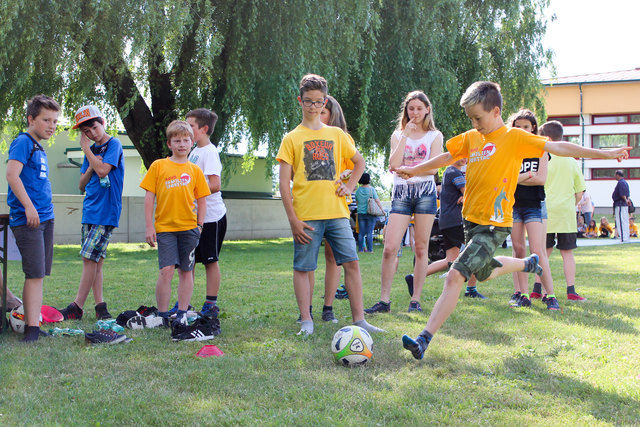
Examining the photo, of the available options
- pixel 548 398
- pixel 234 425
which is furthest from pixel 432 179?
pixel 234 425

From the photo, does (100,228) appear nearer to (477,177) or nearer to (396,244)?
(396,244)

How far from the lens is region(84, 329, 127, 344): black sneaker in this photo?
4391mm

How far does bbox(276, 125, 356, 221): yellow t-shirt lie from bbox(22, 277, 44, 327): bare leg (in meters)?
2.06

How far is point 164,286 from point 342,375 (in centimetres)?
211

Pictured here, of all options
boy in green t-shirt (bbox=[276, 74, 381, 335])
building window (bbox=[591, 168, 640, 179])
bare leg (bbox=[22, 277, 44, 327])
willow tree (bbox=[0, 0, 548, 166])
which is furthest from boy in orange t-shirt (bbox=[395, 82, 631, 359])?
building window (bbox=[591, 168, 640, 179])

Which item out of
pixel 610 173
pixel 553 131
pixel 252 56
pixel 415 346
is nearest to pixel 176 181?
pixel 415 346

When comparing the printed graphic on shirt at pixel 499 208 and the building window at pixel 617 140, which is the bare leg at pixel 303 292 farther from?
the building window at pixel 617 140

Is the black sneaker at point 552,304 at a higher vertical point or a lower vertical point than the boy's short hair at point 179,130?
lower

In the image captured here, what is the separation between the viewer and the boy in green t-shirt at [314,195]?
4.77 meters

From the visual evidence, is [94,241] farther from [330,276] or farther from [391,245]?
[391,245]

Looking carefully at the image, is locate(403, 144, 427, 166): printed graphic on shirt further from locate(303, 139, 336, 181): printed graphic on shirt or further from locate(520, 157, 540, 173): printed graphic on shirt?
locate(303, 139, 336, 181): printed graphic on shirt

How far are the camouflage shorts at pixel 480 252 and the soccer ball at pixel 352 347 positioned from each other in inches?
30.8

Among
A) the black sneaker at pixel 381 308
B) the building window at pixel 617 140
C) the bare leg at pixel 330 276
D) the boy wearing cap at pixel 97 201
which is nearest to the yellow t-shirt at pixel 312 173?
the bare leg at pixel 330 276

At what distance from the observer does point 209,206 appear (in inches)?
220
